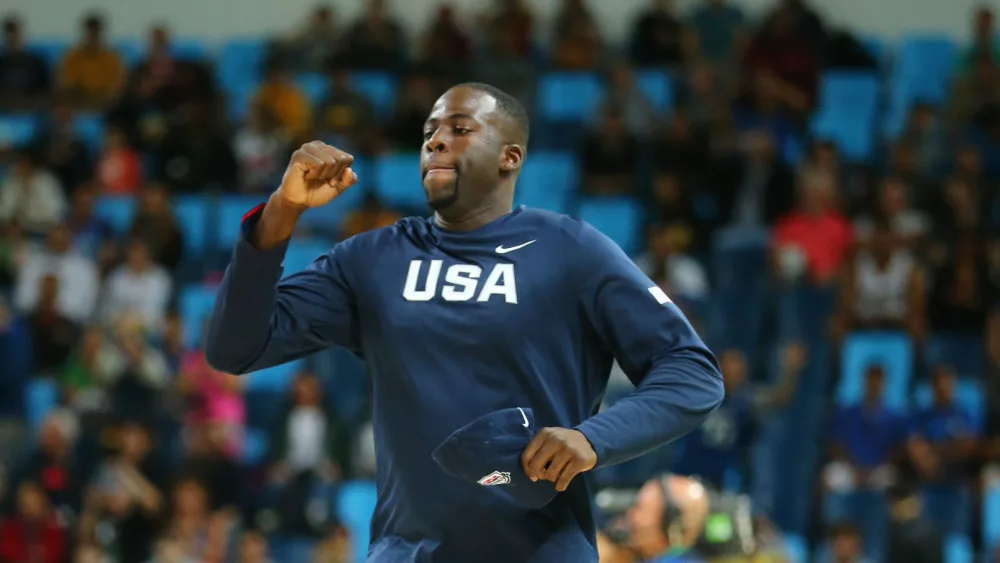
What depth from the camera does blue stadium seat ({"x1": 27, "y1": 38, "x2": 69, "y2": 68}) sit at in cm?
1589

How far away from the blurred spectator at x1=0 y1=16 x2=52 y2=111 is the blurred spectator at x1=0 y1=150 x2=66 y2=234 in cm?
172

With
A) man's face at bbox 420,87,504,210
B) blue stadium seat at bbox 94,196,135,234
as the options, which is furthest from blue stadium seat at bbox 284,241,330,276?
man's face at bbox 420,87,504,210

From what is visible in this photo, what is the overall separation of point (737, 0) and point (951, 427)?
638 centimetres

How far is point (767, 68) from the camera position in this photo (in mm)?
14430

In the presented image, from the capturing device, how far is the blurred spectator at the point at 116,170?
13969 mm

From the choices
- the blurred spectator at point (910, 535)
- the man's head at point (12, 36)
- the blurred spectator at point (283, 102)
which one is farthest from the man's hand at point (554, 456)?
the man's head at point (12, 36)

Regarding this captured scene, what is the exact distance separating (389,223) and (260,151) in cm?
288

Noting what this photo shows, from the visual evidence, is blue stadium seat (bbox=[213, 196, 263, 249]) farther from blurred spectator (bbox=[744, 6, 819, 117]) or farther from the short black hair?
the short black hair

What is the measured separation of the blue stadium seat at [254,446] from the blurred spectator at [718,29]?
6.30 metres

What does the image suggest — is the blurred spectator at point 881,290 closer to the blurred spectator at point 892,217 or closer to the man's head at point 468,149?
the blurred spectator at point 892,217

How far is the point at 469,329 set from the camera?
3.55 meters

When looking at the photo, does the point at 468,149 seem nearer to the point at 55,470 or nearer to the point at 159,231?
the point at 55,470

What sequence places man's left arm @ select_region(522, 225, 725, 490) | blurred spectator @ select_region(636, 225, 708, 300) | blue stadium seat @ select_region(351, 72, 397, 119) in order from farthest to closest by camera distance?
blue stadium seat @ select_region(351, 72, 397, 119)
blurred spectator @ select_region(636, 225, 708, 300)
man's left arm @ select_region(522, 225, 725, 490)

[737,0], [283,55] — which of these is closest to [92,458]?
[283,55]
